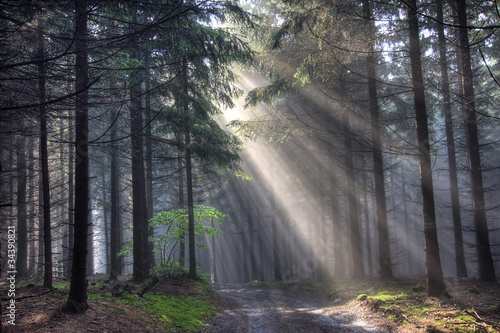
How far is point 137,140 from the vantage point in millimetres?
10891

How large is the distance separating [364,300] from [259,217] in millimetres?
17851

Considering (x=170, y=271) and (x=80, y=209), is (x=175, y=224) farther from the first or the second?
(x=80, y=209)

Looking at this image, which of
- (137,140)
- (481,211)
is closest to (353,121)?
(481,211)

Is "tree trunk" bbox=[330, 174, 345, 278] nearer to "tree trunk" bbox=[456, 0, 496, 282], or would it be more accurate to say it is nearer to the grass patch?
"tree trunk" bbox=[456, 0, 496, 282]

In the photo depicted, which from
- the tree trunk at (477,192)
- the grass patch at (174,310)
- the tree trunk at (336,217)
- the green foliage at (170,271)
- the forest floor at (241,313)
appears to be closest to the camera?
the forest floor at (241,313)

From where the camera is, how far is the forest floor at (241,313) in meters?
5.54

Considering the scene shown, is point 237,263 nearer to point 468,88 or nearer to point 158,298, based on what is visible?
point 158,298

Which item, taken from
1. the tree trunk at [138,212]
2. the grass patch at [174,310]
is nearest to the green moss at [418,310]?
the grass patch at [174,310]

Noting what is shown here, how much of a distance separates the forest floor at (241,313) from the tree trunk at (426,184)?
0.53 metres

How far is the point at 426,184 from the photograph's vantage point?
7895mm

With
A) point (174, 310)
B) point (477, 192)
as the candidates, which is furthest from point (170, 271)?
point (477, 192)

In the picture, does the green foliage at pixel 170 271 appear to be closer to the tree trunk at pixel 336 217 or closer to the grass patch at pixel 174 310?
the grass patch at pixel 174 310

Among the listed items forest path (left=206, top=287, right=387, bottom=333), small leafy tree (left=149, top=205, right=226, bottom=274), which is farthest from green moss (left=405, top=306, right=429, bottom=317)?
small leafy tree (left=149, top=205, right=226, bottom=274)

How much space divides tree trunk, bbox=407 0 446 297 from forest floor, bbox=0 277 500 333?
53cm
